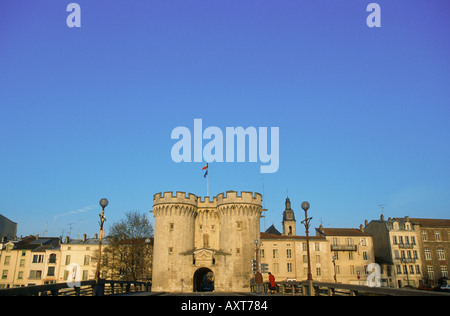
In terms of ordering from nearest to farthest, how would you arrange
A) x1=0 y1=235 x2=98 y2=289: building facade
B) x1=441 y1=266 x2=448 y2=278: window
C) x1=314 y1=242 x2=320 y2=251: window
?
x1=314 y1=242 x2=320 y2=251: window < x1=441 y1=266 x2=448 y2=278: window < x1=0 y1=235 x2=98 y2=289: building facade

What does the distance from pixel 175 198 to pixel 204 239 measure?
7.35 m

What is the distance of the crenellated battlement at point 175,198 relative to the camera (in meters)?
48.0

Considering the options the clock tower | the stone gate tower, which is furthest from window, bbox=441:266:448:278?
the stone gate tower

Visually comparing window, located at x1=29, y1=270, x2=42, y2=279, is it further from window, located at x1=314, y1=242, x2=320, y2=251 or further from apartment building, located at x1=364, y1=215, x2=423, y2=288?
apartment building, located at x1=364, y1=215, x2=423, y2=288

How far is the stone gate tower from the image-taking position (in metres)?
45.2

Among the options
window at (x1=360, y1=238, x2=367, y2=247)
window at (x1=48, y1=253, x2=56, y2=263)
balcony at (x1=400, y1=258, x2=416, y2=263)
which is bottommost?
balcony at (x1=400, y1=258, x2=416, y2=263)

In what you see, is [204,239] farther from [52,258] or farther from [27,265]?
[27,265]

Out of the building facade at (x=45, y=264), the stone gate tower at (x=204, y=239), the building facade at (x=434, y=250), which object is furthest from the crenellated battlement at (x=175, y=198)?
the building facade at (x=434, y=250)

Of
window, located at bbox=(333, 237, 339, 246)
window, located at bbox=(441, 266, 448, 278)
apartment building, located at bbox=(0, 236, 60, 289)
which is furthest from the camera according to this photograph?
apartment building, located at bbox=(0, 236, 60, 289)

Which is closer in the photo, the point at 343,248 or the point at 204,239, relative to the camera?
the point at 204,239

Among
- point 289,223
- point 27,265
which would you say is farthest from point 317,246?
point 27,265

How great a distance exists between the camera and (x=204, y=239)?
49750 mm
